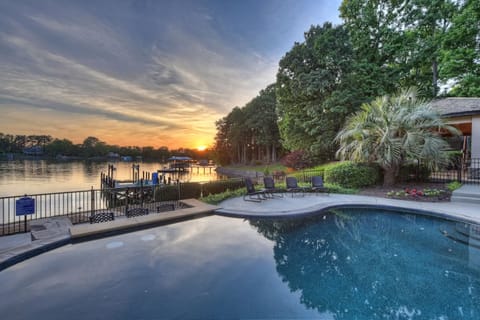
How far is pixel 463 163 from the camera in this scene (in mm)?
10930

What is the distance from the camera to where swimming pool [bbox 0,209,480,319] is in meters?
2.90

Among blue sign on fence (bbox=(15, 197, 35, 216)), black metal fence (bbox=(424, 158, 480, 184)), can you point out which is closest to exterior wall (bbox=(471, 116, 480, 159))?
black metal fence (bbox=(424, 158, 480, 184))

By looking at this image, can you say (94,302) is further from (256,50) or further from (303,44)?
(303,44)

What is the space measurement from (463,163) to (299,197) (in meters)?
9.31

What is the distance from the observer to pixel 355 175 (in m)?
10.5

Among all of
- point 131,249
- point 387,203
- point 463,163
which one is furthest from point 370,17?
point 131,249

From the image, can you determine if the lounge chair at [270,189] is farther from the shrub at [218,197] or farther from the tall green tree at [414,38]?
the tall green tree at [414,38]

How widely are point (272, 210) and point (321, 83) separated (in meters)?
11.6

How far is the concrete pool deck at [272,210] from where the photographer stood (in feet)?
14.1

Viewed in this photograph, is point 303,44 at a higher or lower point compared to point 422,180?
higher

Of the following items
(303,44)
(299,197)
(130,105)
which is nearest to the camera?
(299,197)

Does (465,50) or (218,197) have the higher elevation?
(465,50)

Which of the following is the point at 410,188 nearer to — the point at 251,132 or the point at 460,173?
the point at 460,173

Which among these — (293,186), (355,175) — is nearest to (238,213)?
(293,186)
